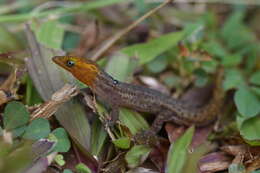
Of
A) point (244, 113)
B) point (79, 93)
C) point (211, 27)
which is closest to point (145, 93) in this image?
point (79, 93)

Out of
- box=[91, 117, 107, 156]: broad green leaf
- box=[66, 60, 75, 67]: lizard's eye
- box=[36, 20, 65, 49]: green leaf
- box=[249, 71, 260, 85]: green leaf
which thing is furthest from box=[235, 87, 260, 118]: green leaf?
box=[36, 20, 65, 49]: green leaf

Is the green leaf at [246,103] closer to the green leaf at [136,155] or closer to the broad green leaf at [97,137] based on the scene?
the green leaf at [136,155]

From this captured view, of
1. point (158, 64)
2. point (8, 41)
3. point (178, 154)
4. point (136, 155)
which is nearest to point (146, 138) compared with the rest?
point (136, 155)

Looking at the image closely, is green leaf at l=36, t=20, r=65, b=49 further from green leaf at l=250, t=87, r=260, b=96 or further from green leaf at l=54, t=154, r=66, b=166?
green leaf at l=250, t=87, r=260, b=96

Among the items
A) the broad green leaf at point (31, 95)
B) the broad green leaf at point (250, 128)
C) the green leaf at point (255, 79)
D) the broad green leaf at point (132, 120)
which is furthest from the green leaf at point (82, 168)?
the green leaf at point (255, 79)

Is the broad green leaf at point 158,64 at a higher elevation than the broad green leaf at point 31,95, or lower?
lower

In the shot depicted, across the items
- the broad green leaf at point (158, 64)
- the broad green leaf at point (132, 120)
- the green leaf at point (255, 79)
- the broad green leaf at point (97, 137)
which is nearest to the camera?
the broad green leaf at point (97, 137)
